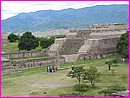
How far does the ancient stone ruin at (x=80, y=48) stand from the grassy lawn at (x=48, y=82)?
382cm

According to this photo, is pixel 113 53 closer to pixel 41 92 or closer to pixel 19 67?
pixel 19 67

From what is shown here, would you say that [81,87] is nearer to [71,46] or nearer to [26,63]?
[26,63]

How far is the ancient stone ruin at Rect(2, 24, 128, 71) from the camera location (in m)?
32.9

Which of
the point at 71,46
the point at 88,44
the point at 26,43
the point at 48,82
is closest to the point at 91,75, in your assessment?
the point at 48,82

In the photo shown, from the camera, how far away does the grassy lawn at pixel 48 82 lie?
2072 cm

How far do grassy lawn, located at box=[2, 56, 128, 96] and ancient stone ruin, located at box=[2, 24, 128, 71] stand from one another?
382 centimetres

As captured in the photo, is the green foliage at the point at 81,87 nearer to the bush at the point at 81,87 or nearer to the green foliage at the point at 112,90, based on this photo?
the bush at the point at 81,87

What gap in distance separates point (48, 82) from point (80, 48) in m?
14.0

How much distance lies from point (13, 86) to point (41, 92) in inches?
116

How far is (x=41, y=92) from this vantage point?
67.6 ft

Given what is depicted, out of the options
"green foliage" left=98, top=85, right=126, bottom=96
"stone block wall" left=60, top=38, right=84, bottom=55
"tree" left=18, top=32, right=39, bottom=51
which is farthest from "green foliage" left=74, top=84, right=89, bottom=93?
"tree" left=18, top=32, right=39, bottom=51

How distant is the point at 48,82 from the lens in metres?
23.8

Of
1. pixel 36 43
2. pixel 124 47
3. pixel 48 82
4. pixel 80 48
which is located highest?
pixel 36 43

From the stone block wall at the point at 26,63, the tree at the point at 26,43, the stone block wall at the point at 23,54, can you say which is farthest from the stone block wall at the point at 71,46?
the stone block wall at the point at 26,63
